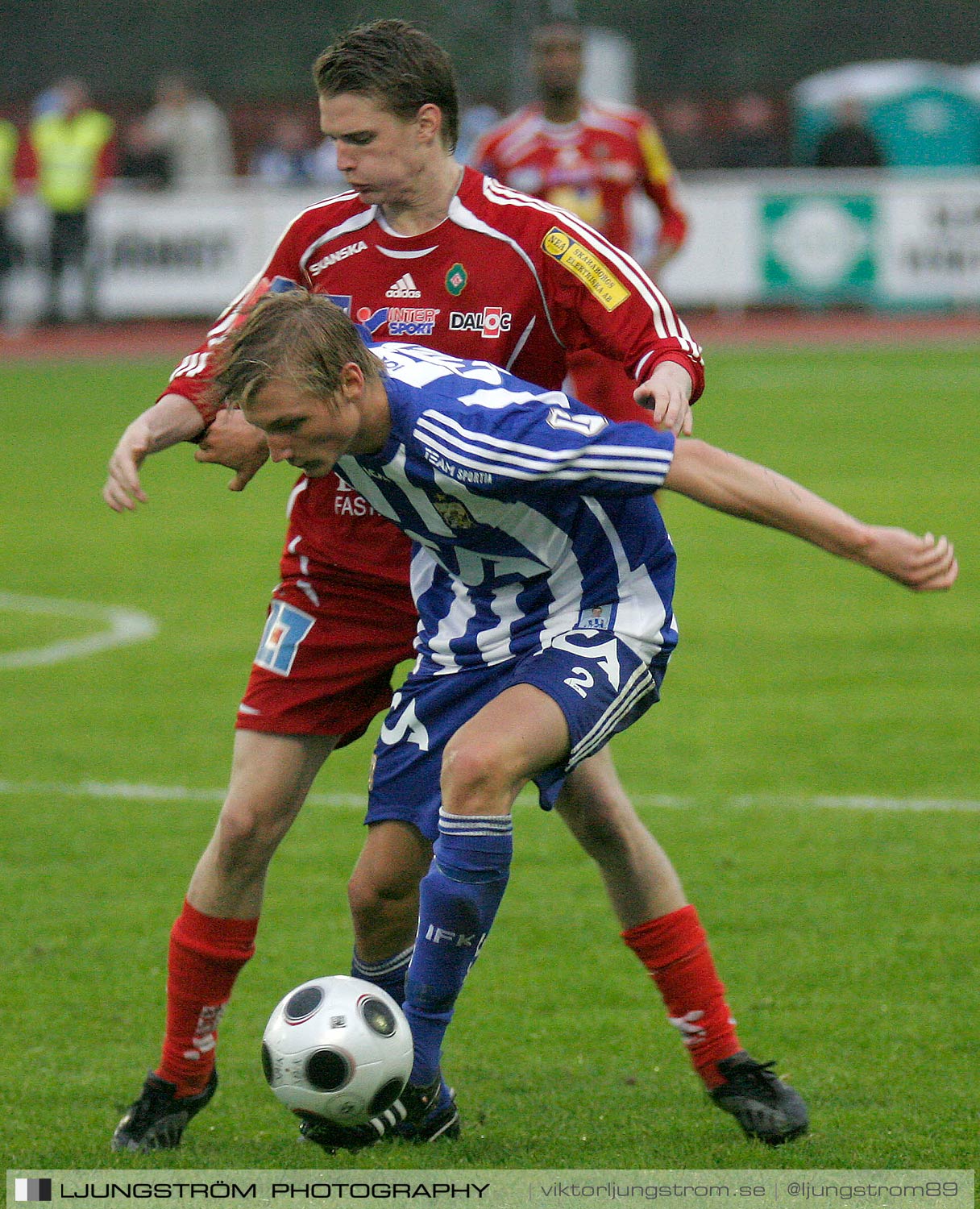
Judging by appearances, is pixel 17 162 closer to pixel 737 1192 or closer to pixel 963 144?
pixel 963 144

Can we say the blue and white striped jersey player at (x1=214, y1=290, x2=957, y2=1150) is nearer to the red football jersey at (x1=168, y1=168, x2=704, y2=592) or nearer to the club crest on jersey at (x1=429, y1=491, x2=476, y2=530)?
the club crest on jersey at (x1=429, y1=491, x2=476, y2=530)

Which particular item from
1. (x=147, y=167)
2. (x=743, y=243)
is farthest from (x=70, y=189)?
(x=743, y=243)

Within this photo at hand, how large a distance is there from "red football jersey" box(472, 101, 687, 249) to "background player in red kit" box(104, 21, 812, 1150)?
5683mm

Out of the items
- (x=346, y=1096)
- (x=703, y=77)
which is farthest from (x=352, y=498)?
(x=703, y=77)

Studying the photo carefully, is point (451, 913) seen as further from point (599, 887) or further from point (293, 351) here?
point (599, 887)

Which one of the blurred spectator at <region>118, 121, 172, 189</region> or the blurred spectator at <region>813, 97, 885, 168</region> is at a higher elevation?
the blurred spectator at <region>813, 97, 885, 168</region>

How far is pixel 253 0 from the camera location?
114ft

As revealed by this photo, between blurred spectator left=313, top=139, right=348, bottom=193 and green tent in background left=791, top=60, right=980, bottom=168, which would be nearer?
blurred spectator left=313, top=139, right=348, bottom=193

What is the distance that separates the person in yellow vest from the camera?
2073 centimetres

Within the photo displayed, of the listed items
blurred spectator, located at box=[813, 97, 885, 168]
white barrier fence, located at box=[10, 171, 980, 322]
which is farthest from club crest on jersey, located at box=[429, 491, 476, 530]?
blurred spectator, located at box=[813, 97, 885, 168]

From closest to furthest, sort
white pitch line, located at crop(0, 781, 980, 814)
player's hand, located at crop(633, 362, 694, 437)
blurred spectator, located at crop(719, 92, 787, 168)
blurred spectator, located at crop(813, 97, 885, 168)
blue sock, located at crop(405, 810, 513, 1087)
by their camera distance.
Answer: blue sock, located at crop(405, 810, 513, 1087) < player's hand, located at crop(633, 362, 694, 437) < white pitch line, located at crop(0, 781, 980, 814) < blurred spectator, located at crop(813, 97, 885, 168) < blurred spectator, located at crop(719, 92, 787, 168)

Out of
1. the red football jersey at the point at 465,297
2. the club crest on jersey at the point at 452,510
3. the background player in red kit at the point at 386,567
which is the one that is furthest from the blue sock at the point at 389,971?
the club crest on jersey at the point at 452,510

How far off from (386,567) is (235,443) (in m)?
0.41

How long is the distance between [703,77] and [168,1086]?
104 ft
